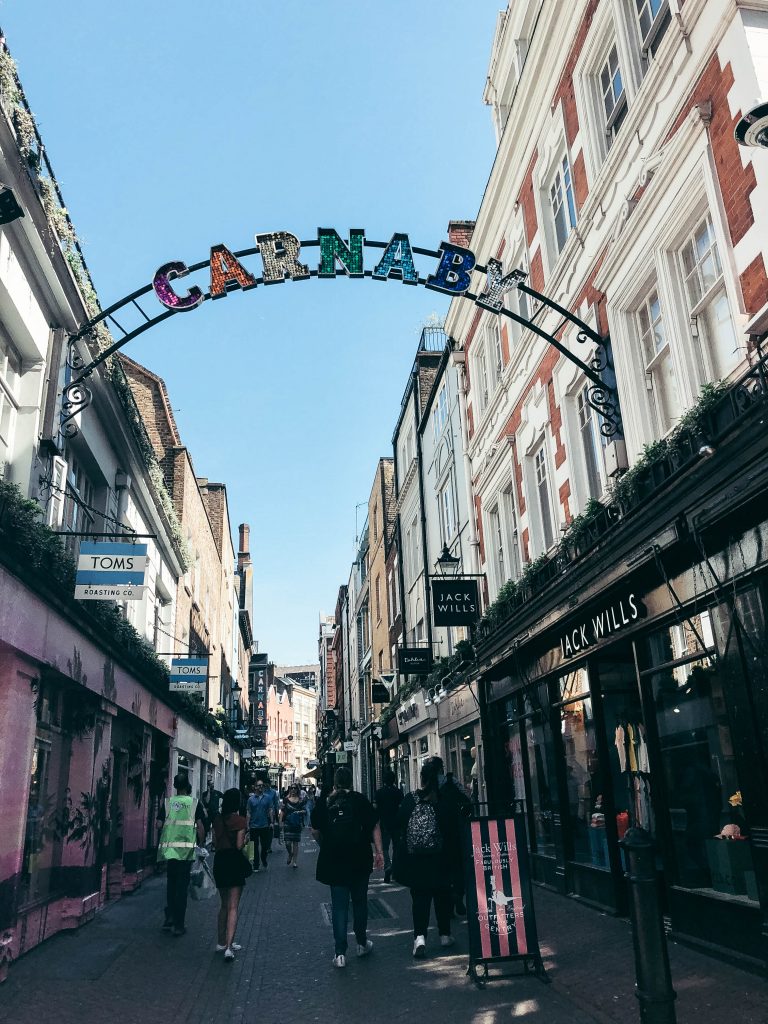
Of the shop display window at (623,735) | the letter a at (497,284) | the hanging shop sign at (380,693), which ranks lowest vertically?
the shop display window at (623,735)

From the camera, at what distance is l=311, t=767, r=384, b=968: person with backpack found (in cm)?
726

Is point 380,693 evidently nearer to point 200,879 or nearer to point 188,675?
point 188,675

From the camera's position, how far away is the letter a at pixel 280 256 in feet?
33.4

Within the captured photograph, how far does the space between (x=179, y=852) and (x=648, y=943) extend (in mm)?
6859

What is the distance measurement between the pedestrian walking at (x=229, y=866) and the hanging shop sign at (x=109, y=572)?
270cm

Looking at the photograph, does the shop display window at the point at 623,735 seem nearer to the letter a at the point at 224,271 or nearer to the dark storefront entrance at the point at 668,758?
the dark storefront entrance at the point at 668,758

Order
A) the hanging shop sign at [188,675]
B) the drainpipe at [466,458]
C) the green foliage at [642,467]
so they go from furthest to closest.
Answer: the hanging shop sign at [188,675], the drainpipe at [466,458], the green foliage at [642,467]

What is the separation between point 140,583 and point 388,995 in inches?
210

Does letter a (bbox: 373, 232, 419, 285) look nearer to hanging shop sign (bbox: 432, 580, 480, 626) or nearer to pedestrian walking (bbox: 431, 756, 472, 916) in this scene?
pedestrian walking (bbox: 431, 756, 472, 916)

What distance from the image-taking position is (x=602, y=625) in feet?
30.9

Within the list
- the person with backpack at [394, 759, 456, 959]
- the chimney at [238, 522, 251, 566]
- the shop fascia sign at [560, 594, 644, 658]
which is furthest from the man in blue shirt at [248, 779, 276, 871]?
the chimney at [238, 522, 251, 566]

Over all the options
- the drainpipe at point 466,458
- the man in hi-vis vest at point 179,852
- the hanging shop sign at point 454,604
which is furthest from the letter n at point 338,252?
the drainpipe at point 466,458

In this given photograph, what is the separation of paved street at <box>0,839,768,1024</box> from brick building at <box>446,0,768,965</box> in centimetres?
75

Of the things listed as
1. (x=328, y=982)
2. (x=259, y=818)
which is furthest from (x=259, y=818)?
(x=328, y=982)
